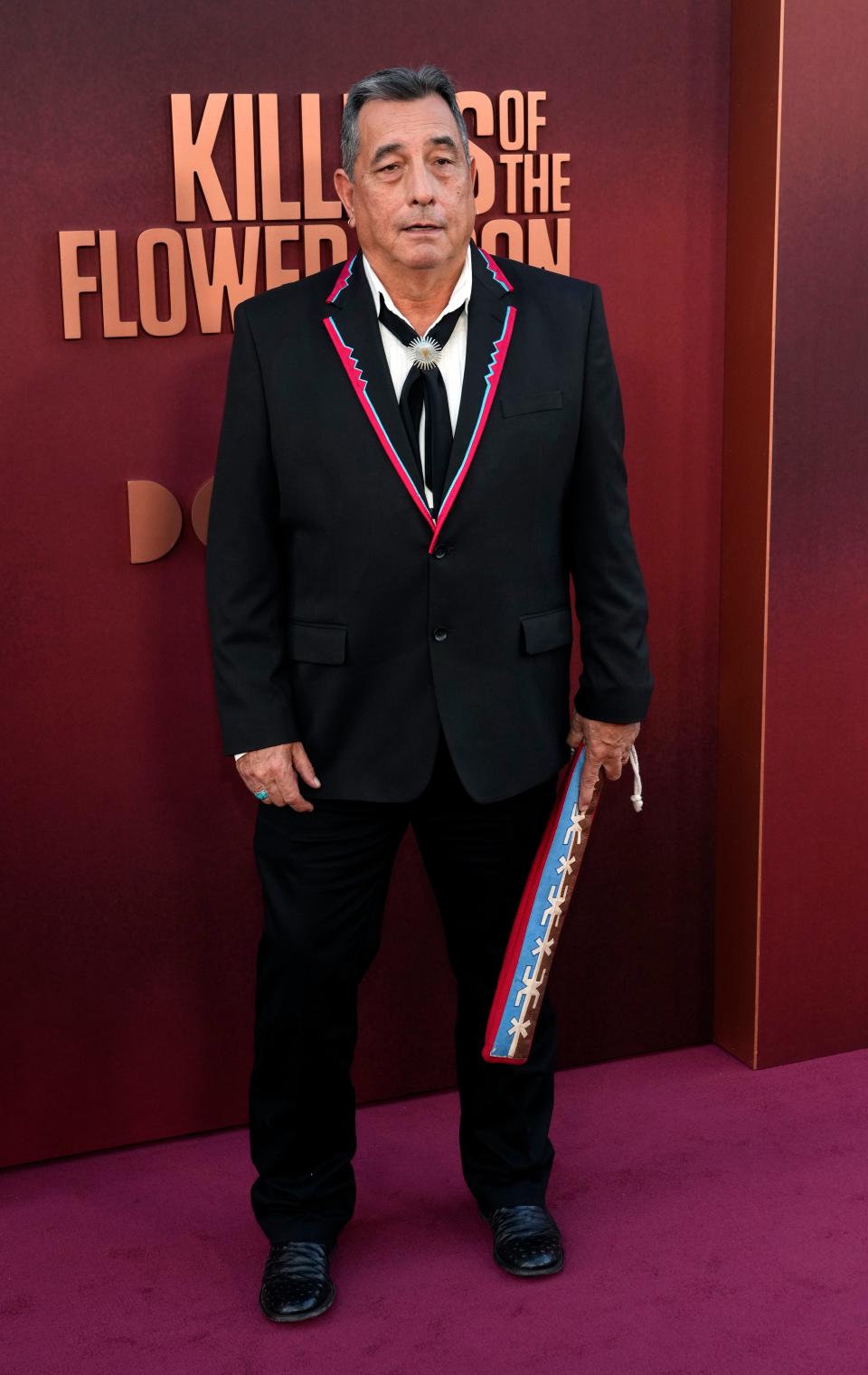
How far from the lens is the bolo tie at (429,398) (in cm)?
194

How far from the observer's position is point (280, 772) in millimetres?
1972

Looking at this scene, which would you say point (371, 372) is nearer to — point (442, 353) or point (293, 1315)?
point (442, 353)

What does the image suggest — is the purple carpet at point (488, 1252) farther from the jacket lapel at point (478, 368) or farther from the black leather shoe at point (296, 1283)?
the jacket lapel at point (478, 368)

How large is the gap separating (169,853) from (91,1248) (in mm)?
605

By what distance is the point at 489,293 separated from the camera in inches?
78.1

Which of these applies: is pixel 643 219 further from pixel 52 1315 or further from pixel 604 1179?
pixel 52 1315

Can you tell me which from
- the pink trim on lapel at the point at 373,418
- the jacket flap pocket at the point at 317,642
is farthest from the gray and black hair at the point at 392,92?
the jacket flap pocket at the point at 317,642

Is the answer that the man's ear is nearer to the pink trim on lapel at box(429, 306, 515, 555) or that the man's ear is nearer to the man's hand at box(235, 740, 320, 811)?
the pink trim on lapel at box(429, 306, 515, 555)

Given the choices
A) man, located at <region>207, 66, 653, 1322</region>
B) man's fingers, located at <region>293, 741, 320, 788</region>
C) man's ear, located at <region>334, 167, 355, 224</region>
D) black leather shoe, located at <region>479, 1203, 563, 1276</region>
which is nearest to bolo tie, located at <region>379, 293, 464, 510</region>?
man, located at <region>207, 66, 653, 1322</region>

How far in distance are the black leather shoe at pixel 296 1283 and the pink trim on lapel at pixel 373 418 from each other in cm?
103

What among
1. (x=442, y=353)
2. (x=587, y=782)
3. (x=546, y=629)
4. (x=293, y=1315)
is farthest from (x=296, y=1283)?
(x=442, y=353)

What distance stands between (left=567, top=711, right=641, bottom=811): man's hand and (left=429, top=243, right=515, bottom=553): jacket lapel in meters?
0.37

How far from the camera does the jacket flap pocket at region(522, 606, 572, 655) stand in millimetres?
2000

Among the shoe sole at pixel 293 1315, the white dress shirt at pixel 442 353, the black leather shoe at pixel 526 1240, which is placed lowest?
the shoe sole at pixel 293 1315
